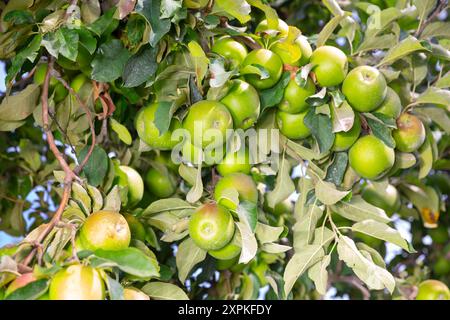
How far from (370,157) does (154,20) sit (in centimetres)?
53

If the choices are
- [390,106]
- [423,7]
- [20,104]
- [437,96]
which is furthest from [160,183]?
[423,7]

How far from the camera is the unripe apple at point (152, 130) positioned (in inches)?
47.1

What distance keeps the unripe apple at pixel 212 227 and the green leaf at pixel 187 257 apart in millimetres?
124

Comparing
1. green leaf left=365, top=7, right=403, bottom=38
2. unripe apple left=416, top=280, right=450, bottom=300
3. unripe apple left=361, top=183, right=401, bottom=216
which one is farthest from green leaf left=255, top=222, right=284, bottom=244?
unripe apple left=416, top=280, right=450, bottom=300

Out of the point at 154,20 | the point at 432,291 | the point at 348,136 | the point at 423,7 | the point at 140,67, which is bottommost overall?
the point at 432,291

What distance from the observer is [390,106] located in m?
1.27

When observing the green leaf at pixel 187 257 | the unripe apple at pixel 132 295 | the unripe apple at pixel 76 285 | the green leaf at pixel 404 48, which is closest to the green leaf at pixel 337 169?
the green leaf at pixel 404 48

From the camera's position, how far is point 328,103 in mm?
1212

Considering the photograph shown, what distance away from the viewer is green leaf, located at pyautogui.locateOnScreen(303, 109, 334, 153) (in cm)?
120

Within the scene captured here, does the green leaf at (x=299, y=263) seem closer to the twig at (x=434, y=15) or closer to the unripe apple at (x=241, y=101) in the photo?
the unripe apple at (x=241, y=101)

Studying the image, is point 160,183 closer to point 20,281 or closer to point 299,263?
point 299,263

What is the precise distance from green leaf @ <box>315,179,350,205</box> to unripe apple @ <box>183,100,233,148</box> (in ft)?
0.82

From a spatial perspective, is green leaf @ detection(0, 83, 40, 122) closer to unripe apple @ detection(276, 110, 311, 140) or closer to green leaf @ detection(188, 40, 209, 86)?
green leaf @ detection(188, 40, 209, 86)
